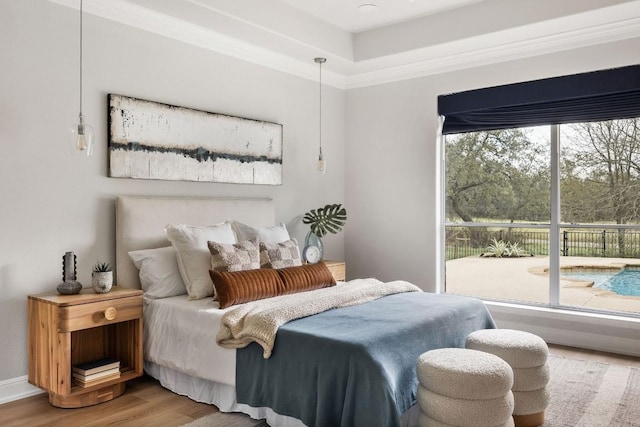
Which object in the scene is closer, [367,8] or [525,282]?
[367,8]

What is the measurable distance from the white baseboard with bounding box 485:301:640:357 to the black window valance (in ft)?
5.37

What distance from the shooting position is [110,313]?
3.12m

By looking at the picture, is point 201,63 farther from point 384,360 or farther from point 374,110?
point 384,360

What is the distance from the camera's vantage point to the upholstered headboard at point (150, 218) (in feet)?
11.8

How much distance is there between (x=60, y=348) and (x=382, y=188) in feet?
11.3

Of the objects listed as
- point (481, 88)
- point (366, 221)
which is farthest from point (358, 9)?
point (366, 221)

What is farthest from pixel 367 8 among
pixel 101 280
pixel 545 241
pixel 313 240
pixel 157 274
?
pixel 101 280

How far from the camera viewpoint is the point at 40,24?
3277 millimetres

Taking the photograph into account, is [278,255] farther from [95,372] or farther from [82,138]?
[82,138]

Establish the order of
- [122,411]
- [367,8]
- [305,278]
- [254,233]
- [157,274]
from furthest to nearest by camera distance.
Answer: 1. [367,8]
2. [254,233]
3. [305,278]
4. [157,274]
5. [122,411]

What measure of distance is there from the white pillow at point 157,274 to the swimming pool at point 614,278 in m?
3.32

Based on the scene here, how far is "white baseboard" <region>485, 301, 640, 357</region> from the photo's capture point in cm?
416

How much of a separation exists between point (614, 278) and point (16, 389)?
455cm

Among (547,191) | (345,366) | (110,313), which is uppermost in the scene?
(547,191)
